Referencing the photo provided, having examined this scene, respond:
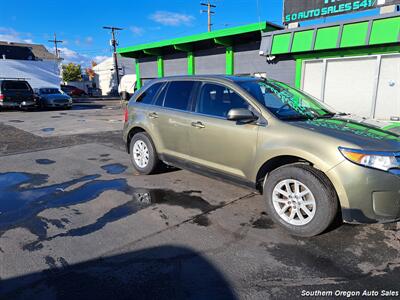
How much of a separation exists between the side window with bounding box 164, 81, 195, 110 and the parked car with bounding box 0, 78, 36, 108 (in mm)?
17278

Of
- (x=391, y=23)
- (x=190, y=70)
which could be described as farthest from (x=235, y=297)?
(x=190, y=70)

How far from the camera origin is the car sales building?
9297 millimetres

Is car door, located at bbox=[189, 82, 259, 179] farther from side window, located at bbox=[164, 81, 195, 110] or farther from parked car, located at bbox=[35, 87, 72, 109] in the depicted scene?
parked car, located at bbox=[35, 87, 72, 109]

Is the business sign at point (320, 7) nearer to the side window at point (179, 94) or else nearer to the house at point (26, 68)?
the side window at point (179, 94)

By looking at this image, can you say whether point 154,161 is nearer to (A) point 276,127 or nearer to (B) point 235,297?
(A) point 276,127

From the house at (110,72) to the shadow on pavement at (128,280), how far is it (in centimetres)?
5327

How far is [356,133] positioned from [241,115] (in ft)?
4.21

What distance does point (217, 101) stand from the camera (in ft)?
14.6

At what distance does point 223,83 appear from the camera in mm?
4391

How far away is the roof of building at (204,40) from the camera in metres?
12.3

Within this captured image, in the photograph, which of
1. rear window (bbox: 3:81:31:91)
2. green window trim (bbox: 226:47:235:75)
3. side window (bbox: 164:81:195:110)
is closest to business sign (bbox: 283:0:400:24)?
green window trim (bbox: 226:47:235:75)

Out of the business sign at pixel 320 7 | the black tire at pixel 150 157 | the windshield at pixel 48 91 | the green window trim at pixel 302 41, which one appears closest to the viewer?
the black tire at pixel 150 157

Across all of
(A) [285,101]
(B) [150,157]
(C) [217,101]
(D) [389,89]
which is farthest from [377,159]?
(D) [389,89]

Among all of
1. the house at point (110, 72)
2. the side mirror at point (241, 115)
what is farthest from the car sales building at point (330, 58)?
the house at point (110, 72)
